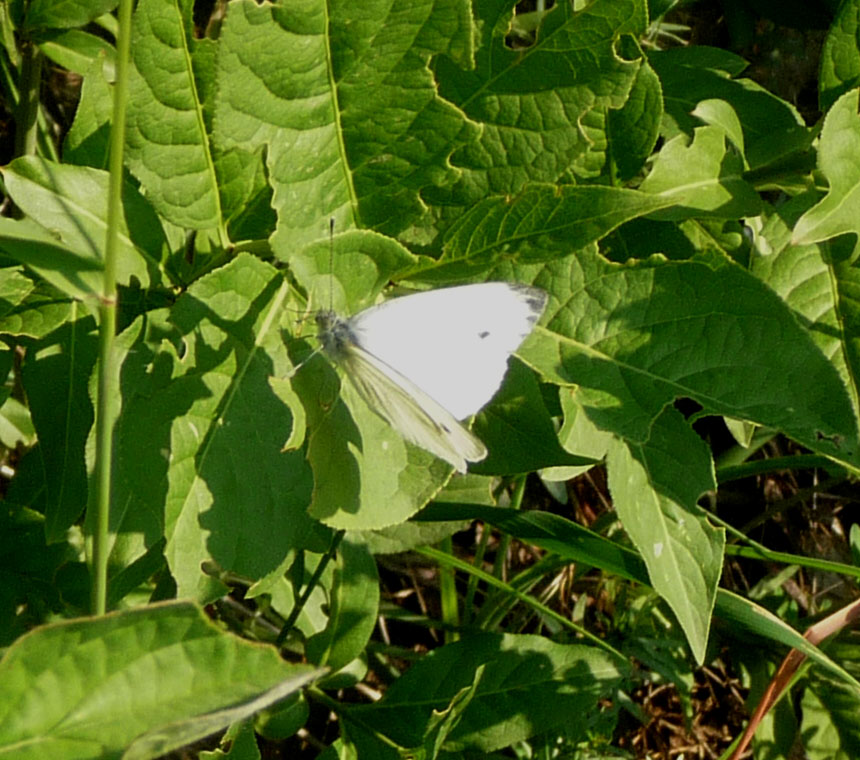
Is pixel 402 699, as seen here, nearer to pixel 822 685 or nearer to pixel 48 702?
pixel 48 702

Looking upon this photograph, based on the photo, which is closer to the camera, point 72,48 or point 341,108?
point 341,108

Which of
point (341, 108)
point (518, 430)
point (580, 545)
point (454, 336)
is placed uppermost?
point (341, 108)

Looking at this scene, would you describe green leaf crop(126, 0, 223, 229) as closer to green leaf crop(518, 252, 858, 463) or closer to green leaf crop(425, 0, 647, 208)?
green leaf crop(425, 0, 647, 208)

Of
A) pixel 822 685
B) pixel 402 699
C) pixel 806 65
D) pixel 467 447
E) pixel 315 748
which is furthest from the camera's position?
pixel 806 65

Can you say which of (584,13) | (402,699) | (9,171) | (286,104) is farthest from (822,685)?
(9,171)

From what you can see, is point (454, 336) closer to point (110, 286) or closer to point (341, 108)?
point (341, 108)

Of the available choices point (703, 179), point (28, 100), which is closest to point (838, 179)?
point (703, 179)

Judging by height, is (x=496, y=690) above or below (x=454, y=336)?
below
